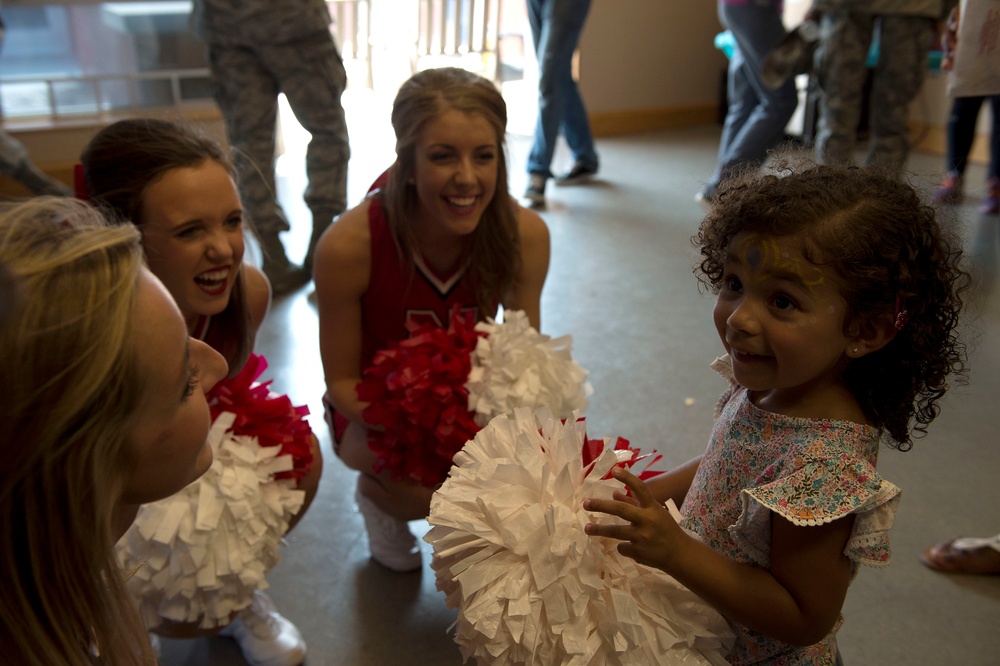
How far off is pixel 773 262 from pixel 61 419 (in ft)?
2.47

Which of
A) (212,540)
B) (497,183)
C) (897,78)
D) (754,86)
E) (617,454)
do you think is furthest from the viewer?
(754,86)

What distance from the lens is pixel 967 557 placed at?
191cm

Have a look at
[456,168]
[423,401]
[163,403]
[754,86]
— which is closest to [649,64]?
[754,86]

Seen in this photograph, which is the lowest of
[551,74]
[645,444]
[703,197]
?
[645,444]

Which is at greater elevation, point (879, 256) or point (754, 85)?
point (879, 256)

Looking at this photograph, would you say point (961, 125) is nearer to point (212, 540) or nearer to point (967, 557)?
point (967, 557)

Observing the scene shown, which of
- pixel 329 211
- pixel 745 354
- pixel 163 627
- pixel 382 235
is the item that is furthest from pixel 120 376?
pixel 329 211

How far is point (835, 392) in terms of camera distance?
3.49 feet

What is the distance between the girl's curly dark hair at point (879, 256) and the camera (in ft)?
3.23

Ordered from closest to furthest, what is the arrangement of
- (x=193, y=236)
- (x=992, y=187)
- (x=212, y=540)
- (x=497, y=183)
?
(x=212, y=540), (x=193, y=236), (x=497, y=183), (x=992, y=187)

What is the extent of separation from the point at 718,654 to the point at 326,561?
1118 millimetres

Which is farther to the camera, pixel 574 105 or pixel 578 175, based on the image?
pixel 578 175

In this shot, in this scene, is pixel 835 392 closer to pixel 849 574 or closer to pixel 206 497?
pixel 849 574

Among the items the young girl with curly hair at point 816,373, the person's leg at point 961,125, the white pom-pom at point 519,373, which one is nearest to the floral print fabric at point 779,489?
the young girl with curly hair at point 816,373
